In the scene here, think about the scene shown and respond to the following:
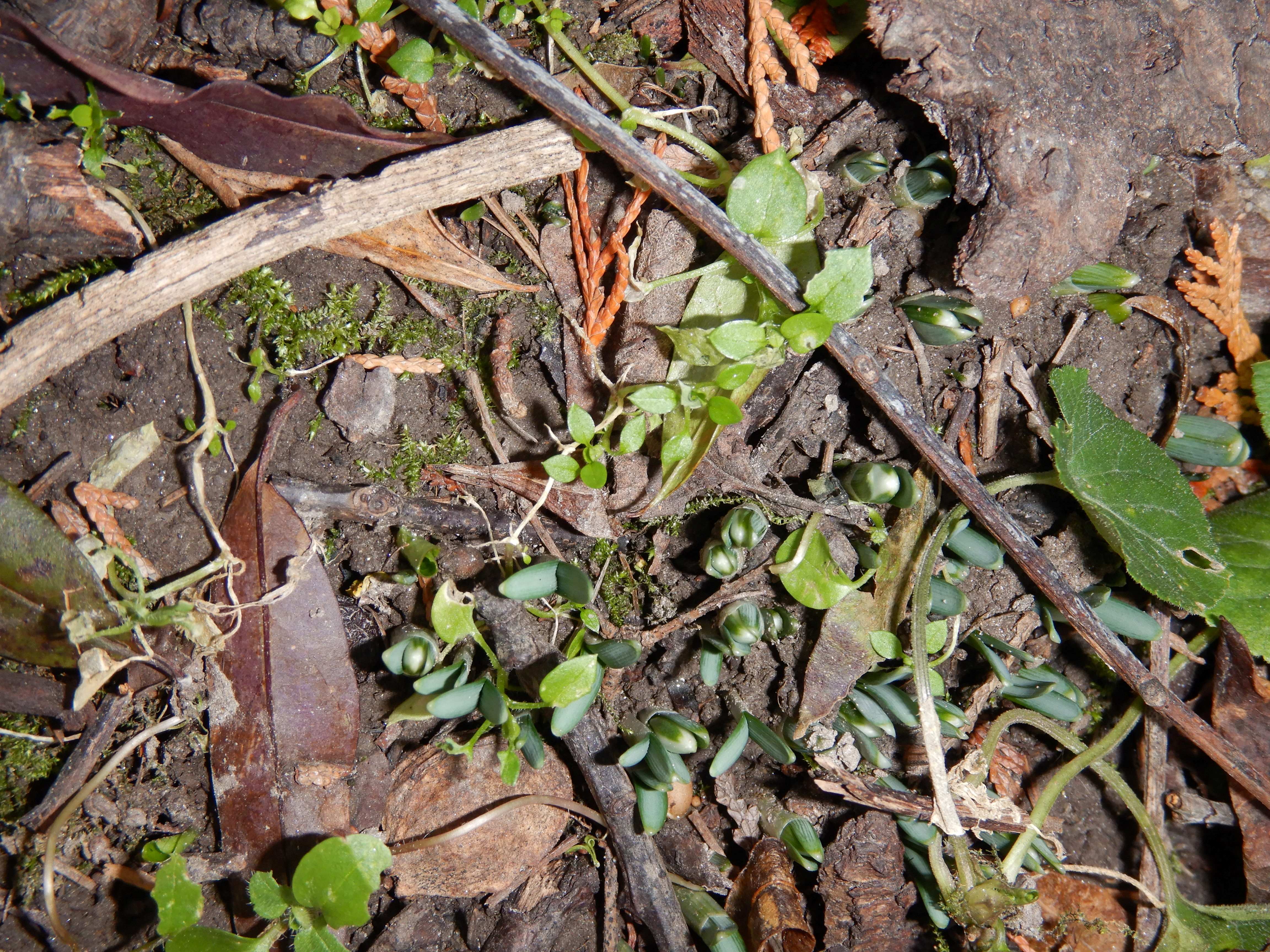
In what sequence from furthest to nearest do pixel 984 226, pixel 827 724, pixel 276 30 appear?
1. pixel 827 724
2. pixel 276 30
3. pixel 984 226

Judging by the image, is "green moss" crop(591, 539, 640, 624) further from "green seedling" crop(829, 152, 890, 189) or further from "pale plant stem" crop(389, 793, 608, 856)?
"green seedling" crop(829, 152, 890, 189)

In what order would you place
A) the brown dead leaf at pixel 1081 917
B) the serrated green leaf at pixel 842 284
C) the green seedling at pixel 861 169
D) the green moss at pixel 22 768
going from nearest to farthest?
the serrated green leaf at pixel 842 284, the green seedling at pixel 861 169, the green moss at pixel 22 768, the brown dead leaf at pixel 1081 917

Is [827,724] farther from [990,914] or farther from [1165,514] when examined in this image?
[1165,514]

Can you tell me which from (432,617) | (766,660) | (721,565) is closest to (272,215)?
(432,617)

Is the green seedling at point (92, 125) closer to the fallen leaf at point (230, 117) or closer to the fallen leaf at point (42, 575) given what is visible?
the fallen leaf at point (230, 117)

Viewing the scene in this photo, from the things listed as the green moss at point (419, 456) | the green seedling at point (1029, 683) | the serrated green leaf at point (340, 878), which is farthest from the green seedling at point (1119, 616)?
the serrated green leaf at point (340, 878)

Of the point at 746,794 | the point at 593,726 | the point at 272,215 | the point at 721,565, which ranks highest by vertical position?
the point at 272,215
